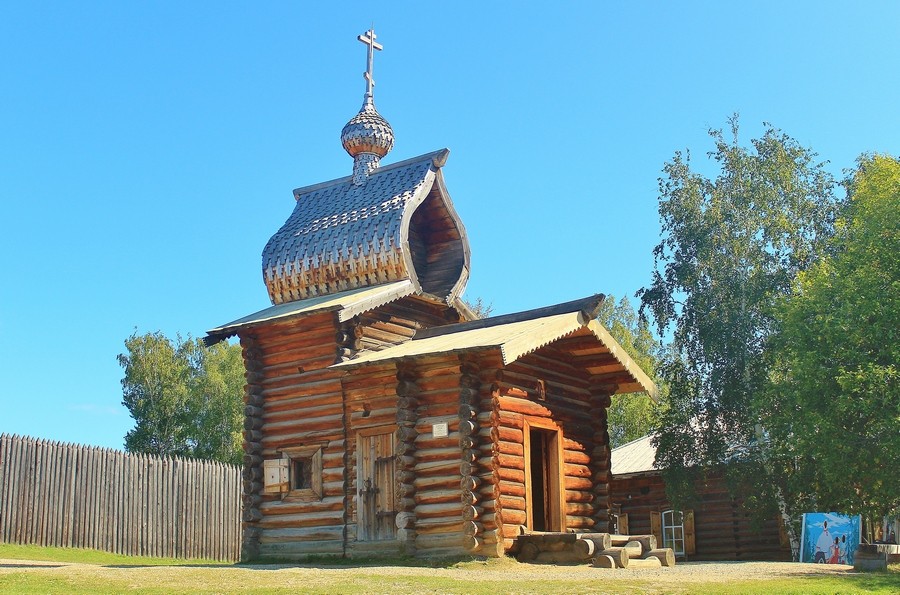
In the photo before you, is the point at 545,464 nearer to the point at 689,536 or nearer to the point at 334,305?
the point at 334,305

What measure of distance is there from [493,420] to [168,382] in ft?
104

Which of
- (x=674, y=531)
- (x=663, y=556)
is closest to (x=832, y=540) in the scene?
(x=663, y=556)

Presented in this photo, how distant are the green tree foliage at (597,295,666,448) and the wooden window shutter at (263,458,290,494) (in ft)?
78.6

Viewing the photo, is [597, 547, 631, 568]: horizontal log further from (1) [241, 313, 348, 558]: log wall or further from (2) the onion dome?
(2) the onion dome

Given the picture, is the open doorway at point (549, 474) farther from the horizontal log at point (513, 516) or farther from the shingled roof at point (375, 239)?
the shingled roof at point (375, 239)

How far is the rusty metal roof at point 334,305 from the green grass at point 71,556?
206 inches

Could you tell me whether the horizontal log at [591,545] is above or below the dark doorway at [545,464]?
below

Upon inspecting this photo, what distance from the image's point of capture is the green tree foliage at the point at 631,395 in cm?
4456

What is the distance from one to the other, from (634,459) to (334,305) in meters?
15.7

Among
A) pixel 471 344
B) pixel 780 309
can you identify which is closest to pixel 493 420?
pixel 471 344

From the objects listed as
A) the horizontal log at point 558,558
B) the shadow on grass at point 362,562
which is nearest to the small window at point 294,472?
the shadow on grass at point 362,562

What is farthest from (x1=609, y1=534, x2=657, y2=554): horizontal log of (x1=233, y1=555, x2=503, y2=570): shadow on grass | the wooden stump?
(x1=233, y1=555, x2=503, y2=570): shadow on grass

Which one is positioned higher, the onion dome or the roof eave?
the onion dome

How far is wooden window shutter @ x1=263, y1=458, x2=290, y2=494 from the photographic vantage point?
70.6ft
